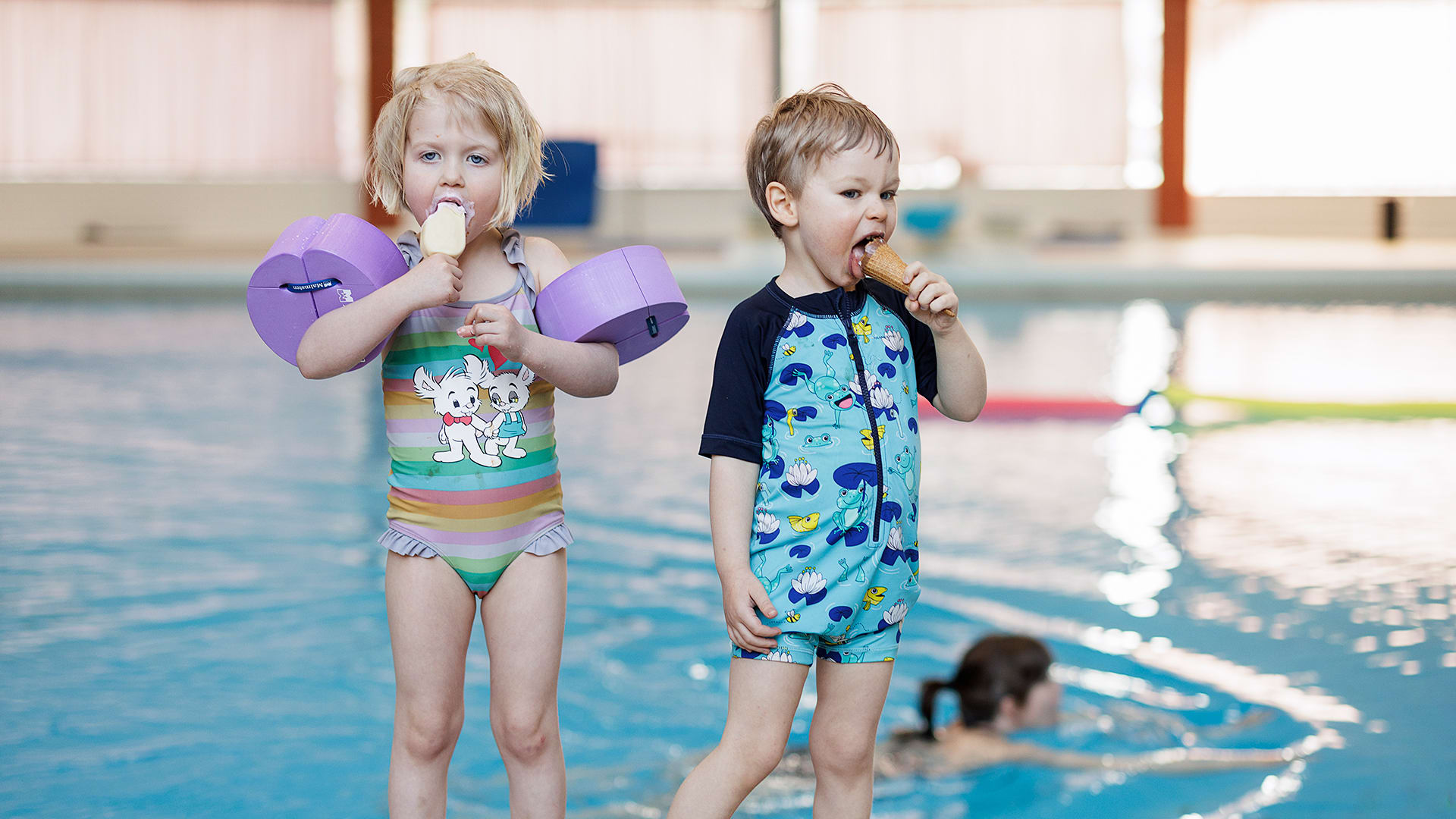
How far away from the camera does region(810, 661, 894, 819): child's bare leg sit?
1.81 metres

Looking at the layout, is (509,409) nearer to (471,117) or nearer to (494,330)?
(494,330)

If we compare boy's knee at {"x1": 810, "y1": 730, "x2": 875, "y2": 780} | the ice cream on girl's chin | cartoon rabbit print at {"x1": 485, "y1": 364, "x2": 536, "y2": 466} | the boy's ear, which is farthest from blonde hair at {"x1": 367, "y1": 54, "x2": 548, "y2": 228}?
boy's knee at {"x1": 810, "y1": 730, "x2": 875, "y2": 780}

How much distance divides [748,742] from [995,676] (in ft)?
4.67

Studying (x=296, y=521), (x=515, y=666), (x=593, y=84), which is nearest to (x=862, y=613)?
(x=515, y=666)

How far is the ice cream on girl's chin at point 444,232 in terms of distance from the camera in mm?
1676

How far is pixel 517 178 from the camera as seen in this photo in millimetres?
1807

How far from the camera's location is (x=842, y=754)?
5.98 ft

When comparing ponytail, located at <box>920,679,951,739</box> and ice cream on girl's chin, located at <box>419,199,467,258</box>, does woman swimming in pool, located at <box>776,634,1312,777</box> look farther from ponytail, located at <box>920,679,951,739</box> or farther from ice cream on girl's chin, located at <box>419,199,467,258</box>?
ice cream on girl's chin, located at <box>419,199,467,258</box>

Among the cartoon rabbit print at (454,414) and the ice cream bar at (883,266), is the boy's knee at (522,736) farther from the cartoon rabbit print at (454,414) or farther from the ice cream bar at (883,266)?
the ice cream bar at (883,266)

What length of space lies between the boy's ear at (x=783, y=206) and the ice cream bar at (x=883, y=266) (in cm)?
11

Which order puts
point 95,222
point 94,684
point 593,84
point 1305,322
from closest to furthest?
point 94,684
point 1305,322
point 95,222
point 593,84

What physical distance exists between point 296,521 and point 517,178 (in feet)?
10.5

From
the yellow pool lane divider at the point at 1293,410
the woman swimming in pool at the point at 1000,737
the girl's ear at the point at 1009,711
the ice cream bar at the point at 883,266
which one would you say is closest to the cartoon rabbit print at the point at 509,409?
the ice cream bar at the point at 883,266

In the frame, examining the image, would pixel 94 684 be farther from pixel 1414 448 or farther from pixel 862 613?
pixel 1414 448
